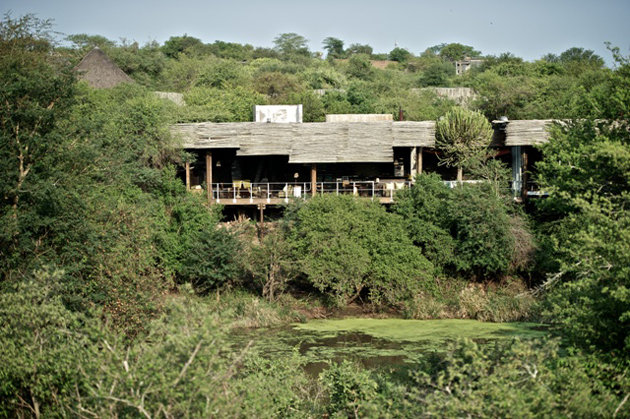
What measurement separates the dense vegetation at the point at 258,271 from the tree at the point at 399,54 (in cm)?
6139

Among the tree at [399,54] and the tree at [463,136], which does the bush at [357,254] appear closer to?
the tree at [463,136]

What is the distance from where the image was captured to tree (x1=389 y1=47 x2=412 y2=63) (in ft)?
317

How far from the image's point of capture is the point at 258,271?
2481cm

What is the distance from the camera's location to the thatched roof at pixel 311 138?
28578 mm

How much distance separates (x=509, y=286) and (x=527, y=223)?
2.55 meters

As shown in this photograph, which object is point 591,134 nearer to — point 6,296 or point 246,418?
point 246,418

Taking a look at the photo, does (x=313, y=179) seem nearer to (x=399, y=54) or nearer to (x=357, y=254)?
(x=357, y=254)

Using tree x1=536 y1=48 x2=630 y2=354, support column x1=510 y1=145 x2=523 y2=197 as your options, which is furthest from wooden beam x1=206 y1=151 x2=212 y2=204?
tree x1=536 y1=48 x2=630 y2=354

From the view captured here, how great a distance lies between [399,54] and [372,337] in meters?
79.8

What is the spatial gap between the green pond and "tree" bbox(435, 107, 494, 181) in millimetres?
7976

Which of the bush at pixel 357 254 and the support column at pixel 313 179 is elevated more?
the support column at pixel 313 179

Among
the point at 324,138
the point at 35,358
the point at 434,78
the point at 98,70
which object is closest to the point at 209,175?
the point at 324,138

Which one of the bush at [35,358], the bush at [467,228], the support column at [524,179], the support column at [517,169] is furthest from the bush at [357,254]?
the bush at [35,358]

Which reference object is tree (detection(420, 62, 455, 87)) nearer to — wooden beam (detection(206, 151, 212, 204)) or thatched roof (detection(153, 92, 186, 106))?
thatched roof (detection(153, 92, 186, 106))
